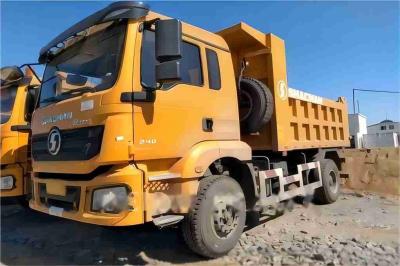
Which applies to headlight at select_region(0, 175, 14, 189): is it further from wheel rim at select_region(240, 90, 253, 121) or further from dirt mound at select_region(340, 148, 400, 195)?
dirt mound at select_region(340, 148, 400, 195)

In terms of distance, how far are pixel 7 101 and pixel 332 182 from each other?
6378 mm

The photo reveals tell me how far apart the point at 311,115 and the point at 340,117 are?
1.87 meters

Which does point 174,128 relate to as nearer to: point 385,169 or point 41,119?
point 41,119

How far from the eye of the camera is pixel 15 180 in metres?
5.86

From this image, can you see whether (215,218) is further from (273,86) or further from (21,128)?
(21,128)

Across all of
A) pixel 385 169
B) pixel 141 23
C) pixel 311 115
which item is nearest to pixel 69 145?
pixel 141 23

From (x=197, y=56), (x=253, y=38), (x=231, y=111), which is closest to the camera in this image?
(x=197, y=56)

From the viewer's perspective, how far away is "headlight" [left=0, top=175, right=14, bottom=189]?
5.80 m

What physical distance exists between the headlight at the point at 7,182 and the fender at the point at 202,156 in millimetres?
3266

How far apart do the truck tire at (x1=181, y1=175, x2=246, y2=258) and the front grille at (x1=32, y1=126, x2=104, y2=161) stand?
1.19 m

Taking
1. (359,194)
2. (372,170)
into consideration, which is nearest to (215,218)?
(359,194)

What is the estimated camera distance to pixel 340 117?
8.48 m

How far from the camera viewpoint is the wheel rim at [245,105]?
5.52 meters

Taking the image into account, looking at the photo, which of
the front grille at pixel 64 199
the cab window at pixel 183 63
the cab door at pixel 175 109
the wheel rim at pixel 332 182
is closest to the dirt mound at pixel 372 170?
the wheel rim at pixel 332 182
